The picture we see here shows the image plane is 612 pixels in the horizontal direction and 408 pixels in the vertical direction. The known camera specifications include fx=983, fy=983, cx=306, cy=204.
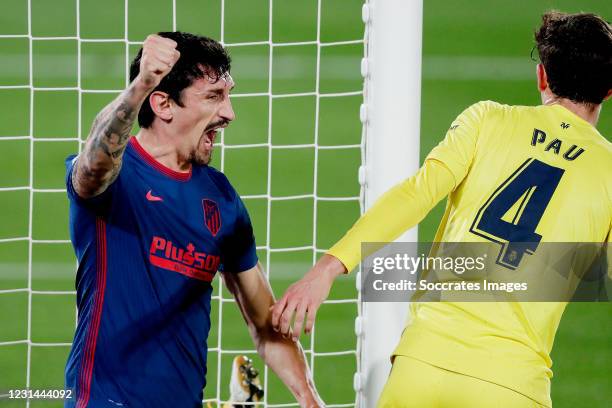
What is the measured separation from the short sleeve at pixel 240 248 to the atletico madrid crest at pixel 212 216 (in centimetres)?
6

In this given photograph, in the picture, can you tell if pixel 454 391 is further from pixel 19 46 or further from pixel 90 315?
pixel 19 46

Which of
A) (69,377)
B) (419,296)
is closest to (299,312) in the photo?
(419,296)

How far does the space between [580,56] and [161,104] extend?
1.14 metres

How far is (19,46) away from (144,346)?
15.7ft

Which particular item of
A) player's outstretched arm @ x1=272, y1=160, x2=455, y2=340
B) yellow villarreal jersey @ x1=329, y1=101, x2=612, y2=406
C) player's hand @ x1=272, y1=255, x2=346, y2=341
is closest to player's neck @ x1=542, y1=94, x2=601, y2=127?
yellow villarreal jersey @ x1=329, y1=101, x2=612, y2=406

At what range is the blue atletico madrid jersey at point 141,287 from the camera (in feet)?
8.59

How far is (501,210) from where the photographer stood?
7.98 feet

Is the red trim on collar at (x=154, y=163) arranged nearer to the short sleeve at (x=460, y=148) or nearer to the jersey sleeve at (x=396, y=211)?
the jersey sleeve at (x=396, y=211)

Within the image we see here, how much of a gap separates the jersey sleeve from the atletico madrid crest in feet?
1.66

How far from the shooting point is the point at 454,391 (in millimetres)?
2371

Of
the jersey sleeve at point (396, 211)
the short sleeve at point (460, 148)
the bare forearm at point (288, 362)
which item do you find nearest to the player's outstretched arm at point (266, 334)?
the bare forearm at point (288, 362)

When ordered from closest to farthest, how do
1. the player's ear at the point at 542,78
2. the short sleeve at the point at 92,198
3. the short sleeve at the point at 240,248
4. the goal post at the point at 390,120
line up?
the short sleeve at the point at 92,198, the player's ear at the point at 542,78, the short sleeve at the point at 240,248, the goal post at the point at 390,120

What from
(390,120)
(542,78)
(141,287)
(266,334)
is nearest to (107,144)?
(141,287)

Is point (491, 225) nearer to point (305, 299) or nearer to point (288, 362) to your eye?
point (305, 299)
